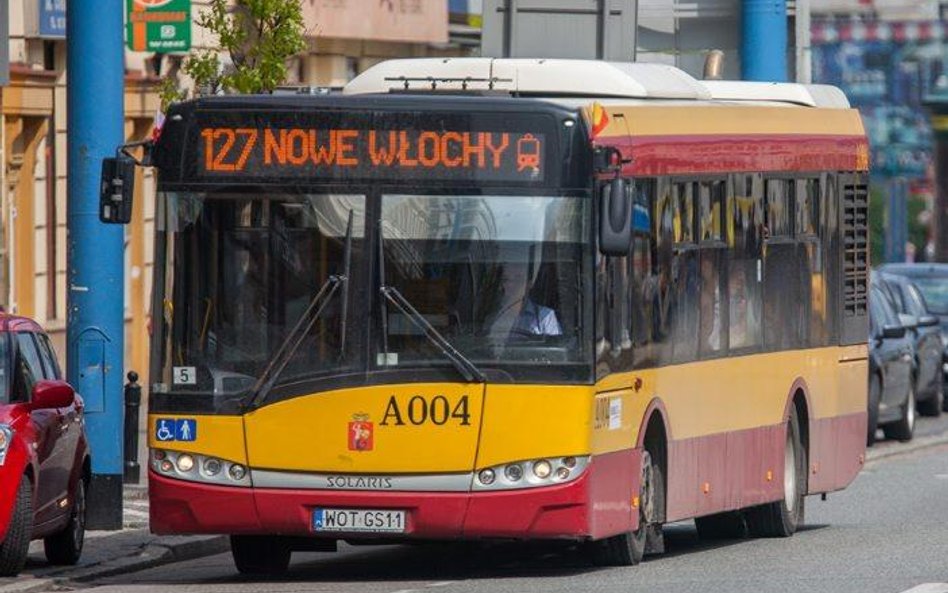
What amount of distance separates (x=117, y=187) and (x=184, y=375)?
1148 mm

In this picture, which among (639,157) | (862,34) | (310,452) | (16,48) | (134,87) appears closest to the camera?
(310,452)

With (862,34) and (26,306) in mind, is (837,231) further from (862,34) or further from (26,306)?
(862,34)

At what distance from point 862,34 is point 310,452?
90.0m

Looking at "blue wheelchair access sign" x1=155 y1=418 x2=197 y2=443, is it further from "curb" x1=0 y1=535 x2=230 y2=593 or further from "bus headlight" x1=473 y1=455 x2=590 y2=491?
"bus headlight" x1=473 y1=455 x2=590 y2=491

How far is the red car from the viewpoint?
1620cm

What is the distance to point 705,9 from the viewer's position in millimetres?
33625

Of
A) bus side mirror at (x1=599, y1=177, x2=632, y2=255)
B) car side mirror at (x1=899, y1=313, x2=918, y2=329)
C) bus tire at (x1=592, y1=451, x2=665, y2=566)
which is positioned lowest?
car side mirror at (x1=899, y1=313, x2=918, y2=329)

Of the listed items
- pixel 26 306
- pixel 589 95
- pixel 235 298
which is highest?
pixel 589 95

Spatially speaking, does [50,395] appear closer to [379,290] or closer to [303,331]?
[303,331]

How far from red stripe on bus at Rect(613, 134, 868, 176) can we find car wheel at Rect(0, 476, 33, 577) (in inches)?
146

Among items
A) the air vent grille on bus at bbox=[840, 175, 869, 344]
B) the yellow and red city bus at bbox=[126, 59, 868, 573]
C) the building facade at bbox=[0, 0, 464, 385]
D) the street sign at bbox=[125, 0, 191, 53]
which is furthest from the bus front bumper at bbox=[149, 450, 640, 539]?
the street sign at bbox=[125, 0, 191, 53]

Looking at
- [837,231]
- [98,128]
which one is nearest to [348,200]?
[98,128]

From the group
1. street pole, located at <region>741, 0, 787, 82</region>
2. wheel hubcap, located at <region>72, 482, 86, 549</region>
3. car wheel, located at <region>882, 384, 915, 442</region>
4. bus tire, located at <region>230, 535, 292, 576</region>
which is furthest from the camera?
car wheel, located at <region>882, 384, 915, 442</region>

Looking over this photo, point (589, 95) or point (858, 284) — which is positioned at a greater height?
point (589, 95)
